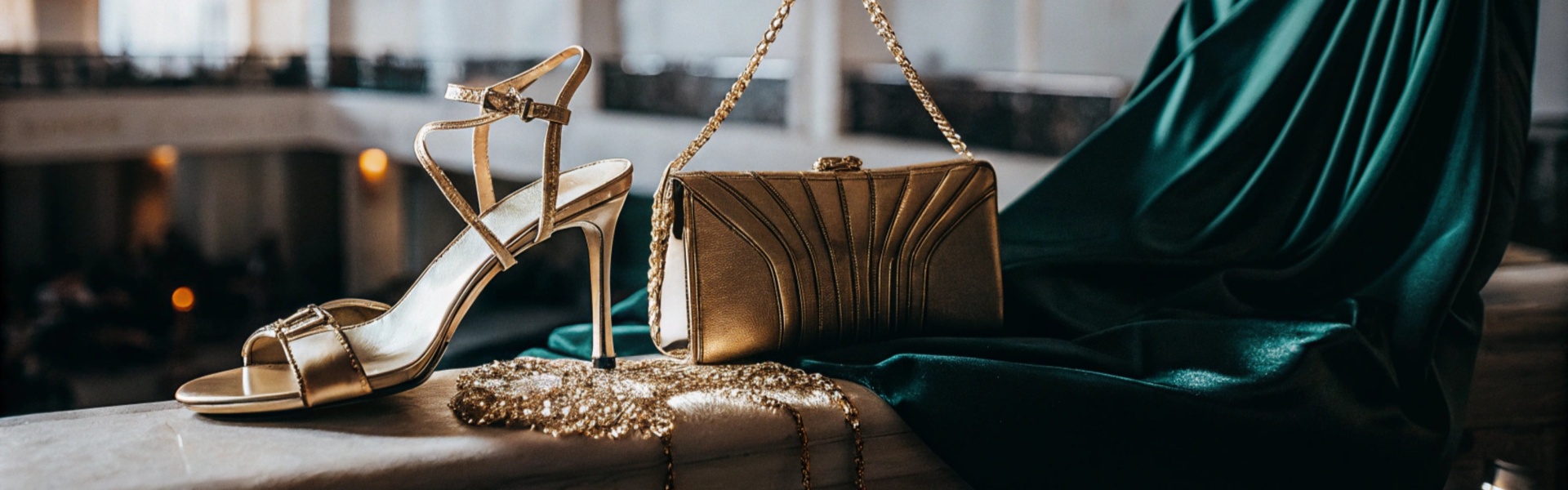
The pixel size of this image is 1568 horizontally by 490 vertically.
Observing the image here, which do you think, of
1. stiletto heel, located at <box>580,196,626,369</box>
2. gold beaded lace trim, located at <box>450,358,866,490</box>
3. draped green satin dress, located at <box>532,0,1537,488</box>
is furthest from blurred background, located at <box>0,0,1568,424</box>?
stiletto heel, located at <box>580,196,626,369</box>

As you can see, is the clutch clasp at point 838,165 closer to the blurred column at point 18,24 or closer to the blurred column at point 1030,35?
the blurred column at point 1030,35

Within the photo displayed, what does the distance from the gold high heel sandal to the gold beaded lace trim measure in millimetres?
78

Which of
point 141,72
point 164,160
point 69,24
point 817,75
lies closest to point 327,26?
point 141,72

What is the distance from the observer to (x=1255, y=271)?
6.73ft

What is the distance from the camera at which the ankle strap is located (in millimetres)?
1542

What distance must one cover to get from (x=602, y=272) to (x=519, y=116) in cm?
30

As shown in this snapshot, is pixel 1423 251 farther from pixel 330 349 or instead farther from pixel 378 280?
pixel 378 280

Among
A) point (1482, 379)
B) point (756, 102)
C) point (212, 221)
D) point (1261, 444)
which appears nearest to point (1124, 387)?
point (1261, 444)

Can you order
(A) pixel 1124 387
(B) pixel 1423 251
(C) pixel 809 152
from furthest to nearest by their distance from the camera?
(C) pixel 809 152
(B) pixel 1423 251
(A) pixel 1124 387

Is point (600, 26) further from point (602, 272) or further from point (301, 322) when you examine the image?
point (301, 322)

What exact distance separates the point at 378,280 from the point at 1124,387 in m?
12.5

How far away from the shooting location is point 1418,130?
7.15 feet

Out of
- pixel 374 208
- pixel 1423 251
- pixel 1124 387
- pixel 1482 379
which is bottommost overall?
pixel 374 208

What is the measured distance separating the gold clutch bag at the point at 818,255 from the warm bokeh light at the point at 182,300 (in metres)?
10.6
